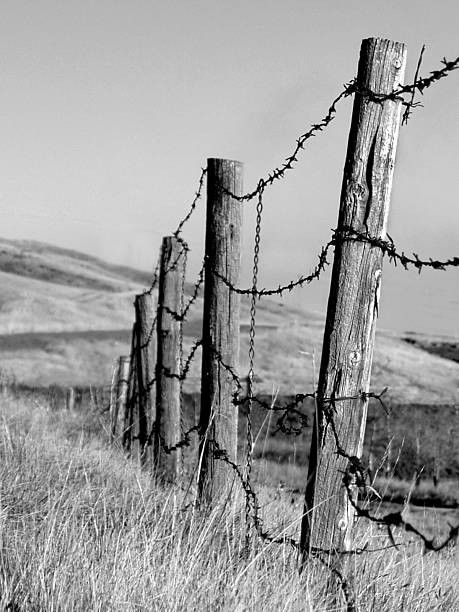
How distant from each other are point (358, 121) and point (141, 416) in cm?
478

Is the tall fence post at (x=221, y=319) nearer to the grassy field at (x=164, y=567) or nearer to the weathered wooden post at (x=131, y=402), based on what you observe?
the grassy field at (x=164, y=567)

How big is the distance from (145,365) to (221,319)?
10.9 feet

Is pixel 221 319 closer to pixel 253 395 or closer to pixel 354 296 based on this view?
pixel 253 395

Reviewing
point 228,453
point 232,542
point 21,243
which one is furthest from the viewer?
point 21,243

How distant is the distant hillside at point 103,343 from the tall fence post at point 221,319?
14.0 meters

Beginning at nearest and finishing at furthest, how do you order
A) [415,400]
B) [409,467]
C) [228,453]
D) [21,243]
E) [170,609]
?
[170,609], [228,453], [409,467], [415,400], [21,243]

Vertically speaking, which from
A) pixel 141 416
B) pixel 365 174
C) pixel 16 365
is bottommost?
pixel 16 365

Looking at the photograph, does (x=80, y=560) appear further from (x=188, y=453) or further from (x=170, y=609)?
(x=188, y=453)

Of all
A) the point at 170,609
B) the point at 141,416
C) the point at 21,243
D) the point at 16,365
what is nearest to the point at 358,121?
the point at 170,609

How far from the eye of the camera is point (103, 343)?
1168 inches

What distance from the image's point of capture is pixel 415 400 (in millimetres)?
23484

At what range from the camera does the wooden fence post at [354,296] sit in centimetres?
343

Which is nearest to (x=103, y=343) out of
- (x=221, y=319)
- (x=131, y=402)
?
(x=131, y=402)

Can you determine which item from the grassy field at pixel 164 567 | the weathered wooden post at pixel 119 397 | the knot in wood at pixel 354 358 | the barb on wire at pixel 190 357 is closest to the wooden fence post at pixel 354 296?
the knot in wood at pixel 354 358
